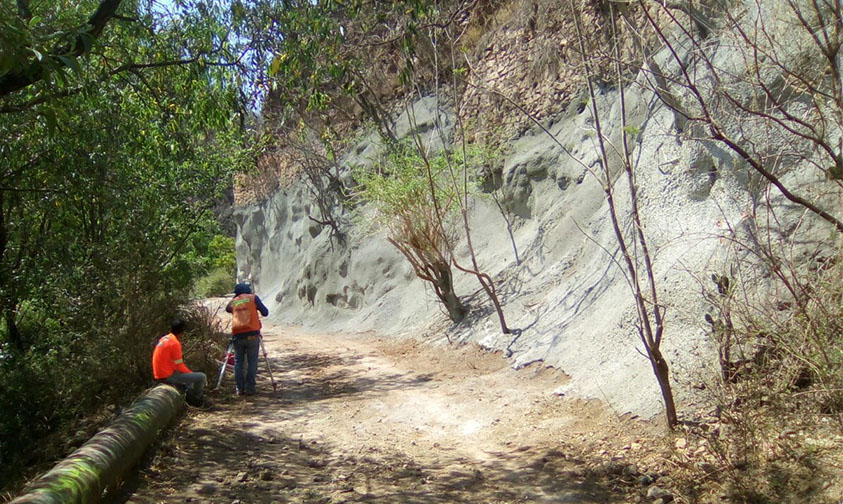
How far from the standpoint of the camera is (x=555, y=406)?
745 centimetres

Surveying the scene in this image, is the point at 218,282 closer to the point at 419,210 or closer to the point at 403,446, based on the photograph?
the point at 419,210

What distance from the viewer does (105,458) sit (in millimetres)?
5098

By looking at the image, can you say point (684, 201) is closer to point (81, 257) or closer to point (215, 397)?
point (215, 397)

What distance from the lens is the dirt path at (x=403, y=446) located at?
17.3ft

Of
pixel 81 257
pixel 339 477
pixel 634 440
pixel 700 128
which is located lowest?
pixel 339 477

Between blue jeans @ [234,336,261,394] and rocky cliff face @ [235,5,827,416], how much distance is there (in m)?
3.69

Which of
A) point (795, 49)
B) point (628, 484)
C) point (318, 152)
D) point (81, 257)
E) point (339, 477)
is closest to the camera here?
point (628, 484)

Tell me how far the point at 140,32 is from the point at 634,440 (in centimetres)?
706

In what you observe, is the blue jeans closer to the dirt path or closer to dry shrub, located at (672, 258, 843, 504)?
the dirt path

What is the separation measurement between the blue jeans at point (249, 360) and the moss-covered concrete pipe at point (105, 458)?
2.22 m

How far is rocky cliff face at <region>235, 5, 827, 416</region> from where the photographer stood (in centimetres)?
665

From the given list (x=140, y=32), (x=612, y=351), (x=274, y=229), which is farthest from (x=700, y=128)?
(x=274, y=229)

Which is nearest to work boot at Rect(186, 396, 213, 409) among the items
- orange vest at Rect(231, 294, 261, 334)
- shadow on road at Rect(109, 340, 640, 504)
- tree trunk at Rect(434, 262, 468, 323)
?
shadow on road at Rect(109, 340, 640, 504)

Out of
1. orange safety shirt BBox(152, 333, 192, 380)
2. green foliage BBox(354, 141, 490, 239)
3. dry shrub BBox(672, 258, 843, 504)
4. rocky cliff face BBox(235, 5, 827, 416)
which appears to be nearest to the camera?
dry shrub BBox(672, 258, 843, 504)
